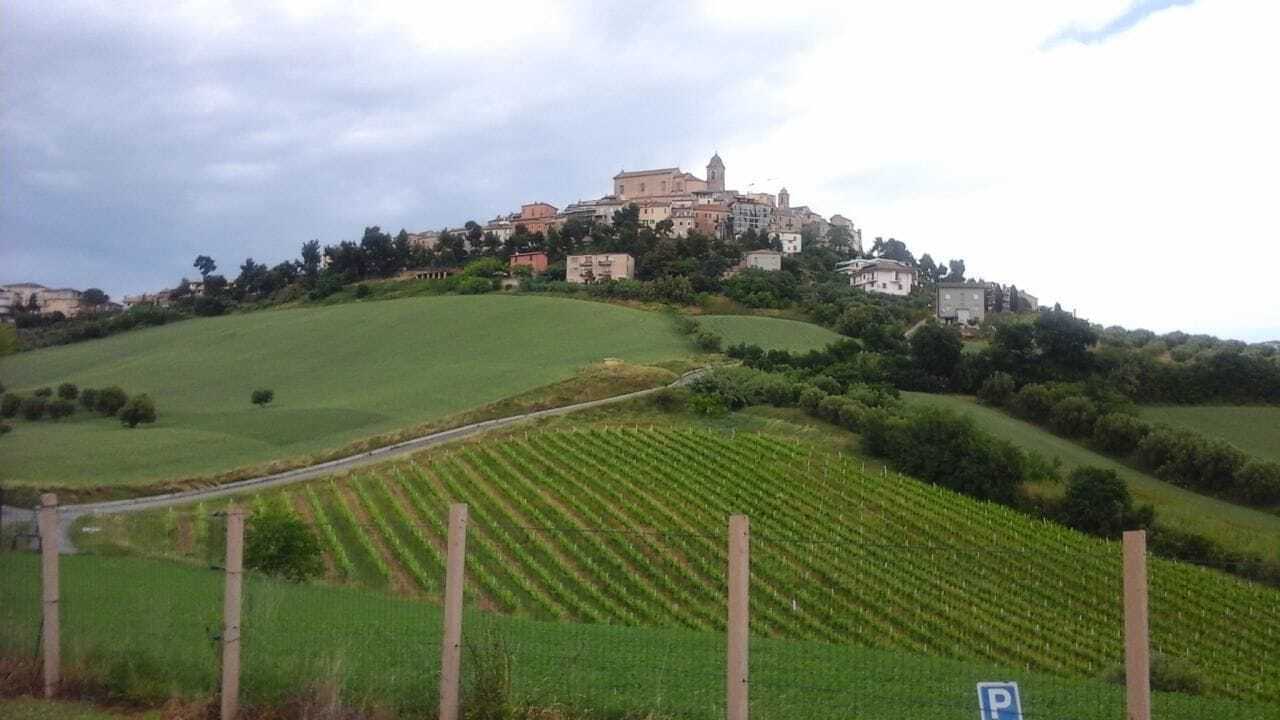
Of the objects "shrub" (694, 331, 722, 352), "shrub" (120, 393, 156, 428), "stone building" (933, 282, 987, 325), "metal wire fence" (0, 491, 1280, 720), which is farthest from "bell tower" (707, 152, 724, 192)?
"metal wire fence" (0, 491, 1280, 720)

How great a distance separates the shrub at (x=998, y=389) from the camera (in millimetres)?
42947

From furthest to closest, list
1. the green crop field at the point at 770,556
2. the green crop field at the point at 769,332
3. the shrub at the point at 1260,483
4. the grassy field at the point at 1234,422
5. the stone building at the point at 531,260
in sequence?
the stone building at the point at 531,260 < the green crop field at the point at 769,332 < the grassy field at the point at 1234,422 < the shrub at the point at 1260,483 < the green crop field at the point at 770,556

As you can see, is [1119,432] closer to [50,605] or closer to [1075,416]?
[1075,416]

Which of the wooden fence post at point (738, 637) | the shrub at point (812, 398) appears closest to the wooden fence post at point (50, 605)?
the wooden fence post at point (738, 637)

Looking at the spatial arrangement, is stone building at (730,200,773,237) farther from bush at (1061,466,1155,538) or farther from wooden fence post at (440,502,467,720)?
wooden fence post at (440,502,467,720)

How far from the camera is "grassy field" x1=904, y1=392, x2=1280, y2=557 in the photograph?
971 inches

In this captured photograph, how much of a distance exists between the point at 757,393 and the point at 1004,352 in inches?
517

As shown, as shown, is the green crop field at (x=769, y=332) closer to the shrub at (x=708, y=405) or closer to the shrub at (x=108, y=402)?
the shrub at (x=708, y=405)

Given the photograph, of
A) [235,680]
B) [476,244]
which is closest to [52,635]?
[235,680]

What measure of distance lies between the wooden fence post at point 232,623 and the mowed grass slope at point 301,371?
2129cm

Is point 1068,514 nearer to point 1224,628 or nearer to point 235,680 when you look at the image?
point 1224,628

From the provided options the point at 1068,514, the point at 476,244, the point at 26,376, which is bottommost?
the point at 1068,514

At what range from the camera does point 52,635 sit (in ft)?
19.6

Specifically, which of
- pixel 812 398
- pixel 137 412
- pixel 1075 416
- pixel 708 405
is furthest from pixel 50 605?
pixel 1075 416
